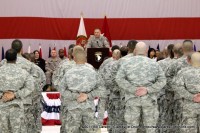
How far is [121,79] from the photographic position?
784 centimetres

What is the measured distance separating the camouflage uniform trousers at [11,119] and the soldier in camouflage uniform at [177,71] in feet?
8.39

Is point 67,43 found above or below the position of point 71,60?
above

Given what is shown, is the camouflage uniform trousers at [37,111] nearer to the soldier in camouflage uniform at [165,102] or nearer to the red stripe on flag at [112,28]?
the soldier in camouflage uniform at [165,102]

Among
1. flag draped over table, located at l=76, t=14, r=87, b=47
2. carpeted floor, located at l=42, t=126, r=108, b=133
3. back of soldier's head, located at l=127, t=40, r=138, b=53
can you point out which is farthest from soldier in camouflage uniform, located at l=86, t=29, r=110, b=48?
back of soldier's head, located at l=127, t=40, r=138, b=53

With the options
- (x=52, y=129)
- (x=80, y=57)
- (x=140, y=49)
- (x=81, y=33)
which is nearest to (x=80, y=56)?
(x=80, y=57)

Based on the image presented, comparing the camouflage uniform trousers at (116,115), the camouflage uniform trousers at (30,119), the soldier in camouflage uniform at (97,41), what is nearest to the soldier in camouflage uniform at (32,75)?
the camouflage uniform trousers at (30,119)

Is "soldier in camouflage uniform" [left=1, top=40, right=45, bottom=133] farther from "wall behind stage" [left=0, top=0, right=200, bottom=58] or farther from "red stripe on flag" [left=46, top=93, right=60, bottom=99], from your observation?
"wall behind stage" [left=0, top=0, right=200, bottom=58]

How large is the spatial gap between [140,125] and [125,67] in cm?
93

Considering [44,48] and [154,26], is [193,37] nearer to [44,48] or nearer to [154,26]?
[154,26]

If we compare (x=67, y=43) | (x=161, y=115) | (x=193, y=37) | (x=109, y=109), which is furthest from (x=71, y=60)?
(x=193, y=37)

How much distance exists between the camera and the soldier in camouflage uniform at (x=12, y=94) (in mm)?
7574

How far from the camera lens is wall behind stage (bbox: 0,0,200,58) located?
17859 millimetres

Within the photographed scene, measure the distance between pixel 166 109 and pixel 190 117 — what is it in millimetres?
1415
